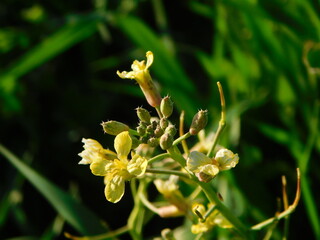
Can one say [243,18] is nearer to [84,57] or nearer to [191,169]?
[84,57]

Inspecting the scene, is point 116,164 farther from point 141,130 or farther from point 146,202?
point 146,202

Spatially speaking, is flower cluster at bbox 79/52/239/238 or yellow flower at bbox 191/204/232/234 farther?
yellow flower at bbox 191/204/232/234

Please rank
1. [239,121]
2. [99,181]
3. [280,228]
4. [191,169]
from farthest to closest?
[99,181] < [239,121] < [280,228] < [191,169]

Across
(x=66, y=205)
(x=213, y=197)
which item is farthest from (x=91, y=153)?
(x=66, y=205)

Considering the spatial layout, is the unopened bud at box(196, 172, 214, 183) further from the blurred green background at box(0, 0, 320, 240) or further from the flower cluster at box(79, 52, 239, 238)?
the blurred green background at box(0, 0, 320, 240)

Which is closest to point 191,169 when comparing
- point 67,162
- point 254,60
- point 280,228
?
point 280,228

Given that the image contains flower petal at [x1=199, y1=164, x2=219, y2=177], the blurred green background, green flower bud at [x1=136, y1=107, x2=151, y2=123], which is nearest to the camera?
flower petal at [x1=199, y1=164, x2=219, y2=177]

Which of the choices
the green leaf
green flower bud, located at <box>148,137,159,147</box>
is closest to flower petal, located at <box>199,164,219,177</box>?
green flower bud, located at <box>148,137,159,147</box>
